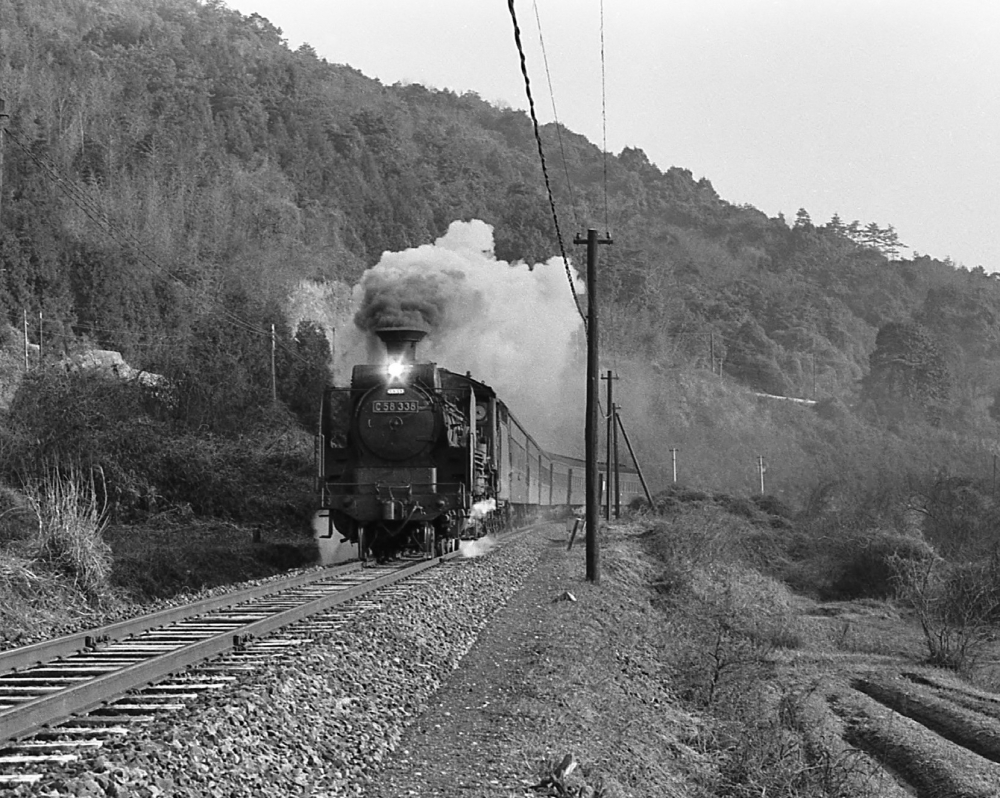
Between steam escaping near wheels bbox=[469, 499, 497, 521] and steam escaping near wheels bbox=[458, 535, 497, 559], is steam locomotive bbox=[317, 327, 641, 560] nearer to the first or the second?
steam escaping near wheels bbox=[469, 499, 497, 521]

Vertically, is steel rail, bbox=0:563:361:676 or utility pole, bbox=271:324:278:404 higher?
utility pole, bbox=271:324:278:404

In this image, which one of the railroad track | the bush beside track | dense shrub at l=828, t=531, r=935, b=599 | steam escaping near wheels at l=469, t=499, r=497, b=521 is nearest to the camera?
the railroad track

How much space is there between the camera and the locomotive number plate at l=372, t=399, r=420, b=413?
77.6ft

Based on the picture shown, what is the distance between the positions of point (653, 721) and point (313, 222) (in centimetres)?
8835

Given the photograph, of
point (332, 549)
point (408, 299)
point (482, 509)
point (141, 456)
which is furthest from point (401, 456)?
point (408, 299)

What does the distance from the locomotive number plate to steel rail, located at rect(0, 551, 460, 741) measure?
8262mm

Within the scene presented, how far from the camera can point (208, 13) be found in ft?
590

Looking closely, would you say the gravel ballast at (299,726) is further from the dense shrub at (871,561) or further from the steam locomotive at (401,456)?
the dense shrub at (871,561)

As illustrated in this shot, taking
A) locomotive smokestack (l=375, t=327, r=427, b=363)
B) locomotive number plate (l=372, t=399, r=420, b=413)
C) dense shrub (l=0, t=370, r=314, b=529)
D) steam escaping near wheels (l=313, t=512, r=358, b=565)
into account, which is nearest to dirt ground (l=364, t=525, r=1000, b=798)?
locomotive number plate (l=372, t=399, r=420, b=413)

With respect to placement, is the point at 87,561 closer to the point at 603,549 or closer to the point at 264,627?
the point at 264,627

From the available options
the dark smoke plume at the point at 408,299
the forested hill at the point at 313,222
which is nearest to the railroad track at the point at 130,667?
the dark smoke plume at the point at 408,299

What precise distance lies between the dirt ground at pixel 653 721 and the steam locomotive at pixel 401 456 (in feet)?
7.97

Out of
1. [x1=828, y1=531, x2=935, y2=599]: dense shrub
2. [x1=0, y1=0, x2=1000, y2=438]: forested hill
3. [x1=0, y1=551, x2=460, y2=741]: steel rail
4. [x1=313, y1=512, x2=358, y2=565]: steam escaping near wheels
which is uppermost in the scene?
[x1=0, y1=0, x2=1000, y2=438]: forested hill

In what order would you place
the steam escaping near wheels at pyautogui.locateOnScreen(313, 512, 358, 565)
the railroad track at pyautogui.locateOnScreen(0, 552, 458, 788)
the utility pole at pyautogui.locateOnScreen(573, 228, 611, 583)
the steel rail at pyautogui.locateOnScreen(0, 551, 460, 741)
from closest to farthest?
the railroad track at pyautogui.locateOnScreen(0, 552, 458, 788)
the steel rail at pyautogui.locateOnScreen(0, 551, 460, 741)
the utility pole at pyautogui.locateOnScreen(573, 228, 611, 583)
the steam escaping near wheels at pyautogui.locateOnScreen(313, 512, 358, 565)
